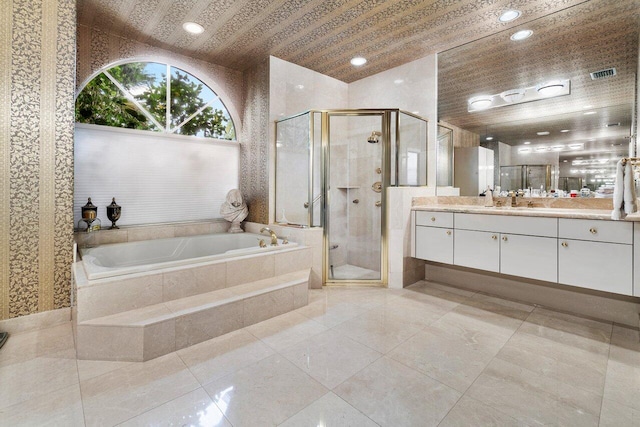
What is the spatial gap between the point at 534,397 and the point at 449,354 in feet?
1.51

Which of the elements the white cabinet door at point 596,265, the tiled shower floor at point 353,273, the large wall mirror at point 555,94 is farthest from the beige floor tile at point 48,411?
the large wall mirror at point 555,94

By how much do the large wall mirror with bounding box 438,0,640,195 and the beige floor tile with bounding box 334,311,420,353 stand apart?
182cm

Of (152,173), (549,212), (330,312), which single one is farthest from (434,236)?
(152,173)

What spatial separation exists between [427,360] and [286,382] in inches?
33.0

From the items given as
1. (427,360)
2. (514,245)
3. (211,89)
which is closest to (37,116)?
(211,89)

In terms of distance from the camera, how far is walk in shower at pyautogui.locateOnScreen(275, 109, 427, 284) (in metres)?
3.26

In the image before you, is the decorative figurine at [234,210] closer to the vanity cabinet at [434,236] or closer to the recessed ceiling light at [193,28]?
the recessed ceiling light at [193,28]

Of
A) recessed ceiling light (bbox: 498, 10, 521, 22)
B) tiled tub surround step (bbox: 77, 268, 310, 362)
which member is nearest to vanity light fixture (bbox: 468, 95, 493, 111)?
recessed ceiling light (bbox: 498, 10, 521, 22)

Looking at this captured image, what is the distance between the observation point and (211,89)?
3.86m

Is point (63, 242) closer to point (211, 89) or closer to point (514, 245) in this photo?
point (211, 89)

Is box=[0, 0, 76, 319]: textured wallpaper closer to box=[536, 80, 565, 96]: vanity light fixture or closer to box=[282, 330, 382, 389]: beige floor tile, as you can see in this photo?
box=[282, 330, 382, 389]: beige floor tile

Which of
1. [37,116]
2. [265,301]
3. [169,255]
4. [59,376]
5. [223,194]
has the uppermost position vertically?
[37,116]

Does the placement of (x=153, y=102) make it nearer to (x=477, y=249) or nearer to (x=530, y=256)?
(x=477, y=249)

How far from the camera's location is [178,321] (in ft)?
6.22
